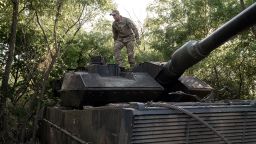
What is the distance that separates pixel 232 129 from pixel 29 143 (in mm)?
7703

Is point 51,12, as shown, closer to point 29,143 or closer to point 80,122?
point 29,143

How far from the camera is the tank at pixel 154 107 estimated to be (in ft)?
16.8

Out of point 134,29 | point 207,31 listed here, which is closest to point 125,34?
point 134,29

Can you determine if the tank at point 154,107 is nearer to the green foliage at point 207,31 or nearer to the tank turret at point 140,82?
the tank turret at point 140,82

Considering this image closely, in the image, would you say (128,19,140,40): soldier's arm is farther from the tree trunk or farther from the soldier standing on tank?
the tree trunk

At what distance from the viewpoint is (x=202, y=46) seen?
20.3ft

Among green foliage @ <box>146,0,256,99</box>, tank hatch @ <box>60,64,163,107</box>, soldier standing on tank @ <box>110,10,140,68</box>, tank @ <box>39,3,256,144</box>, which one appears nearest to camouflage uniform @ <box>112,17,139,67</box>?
soldier standing on tank @ <box>110,10,140,68</box>

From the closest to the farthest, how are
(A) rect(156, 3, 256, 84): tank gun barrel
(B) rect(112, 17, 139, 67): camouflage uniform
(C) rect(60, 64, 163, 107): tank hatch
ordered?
(A) rect(156, 3, 256, 84): tank gun barrel → (C) rect(60, 64, 163, 107): tank hatch → (B) rect(112, 17, 139, 67): camouflage uniform

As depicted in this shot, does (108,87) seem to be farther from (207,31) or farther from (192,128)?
(207,31)

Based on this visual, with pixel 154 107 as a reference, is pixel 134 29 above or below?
above

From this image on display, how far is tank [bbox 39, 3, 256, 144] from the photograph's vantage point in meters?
5.11

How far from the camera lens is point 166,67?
725 cm

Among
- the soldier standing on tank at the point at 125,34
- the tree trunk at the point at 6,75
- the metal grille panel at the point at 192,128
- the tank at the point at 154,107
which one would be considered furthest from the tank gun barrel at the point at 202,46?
the tree trunk at the point at 6,75

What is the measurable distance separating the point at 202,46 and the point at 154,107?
1.42 metres
